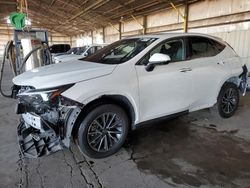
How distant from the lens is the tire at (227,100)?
394cm

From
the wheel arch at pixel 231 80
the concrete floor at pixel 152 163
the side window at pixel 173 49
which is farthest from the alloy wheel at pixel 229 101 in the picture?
the side window at pixel 173 49

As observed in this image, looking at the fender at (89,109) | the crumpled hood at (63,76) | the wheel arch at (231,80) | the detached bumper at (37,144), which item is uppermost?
the crumpled hood at (63,76)

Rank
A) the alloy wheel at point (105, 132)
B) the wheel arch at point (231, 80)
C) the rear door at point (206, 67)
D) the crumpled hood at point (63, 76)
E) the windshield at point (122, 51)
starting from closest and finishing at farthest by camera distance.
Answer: the crumpled hood at point (63, 76) → the alloy wheel at point (105, 132) → the windshield at point (122, 51) → the rear door at point (206, 67) → the wheel arch at point (231, 80)

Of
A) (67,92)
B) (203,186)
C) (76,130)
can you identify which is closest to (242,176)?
(203,186)

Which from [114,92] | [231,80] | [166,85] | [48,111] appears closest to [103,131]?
[114,92]

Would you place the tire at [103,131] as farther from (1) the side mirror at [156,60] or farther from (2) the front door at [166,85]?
(1) the side mirror at [156,60]

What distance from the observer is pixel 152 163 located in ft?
8.77

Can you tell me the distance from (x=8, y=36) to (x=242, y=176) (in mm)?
36310

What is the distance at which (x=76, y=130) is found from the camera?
257 cm

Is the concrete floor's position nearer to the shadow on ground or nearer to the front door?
the shadow on ground

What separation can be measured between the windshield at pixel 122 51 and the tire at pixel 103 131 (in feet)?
2.28

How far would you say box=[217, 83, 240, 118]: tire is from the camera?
394 centimetres

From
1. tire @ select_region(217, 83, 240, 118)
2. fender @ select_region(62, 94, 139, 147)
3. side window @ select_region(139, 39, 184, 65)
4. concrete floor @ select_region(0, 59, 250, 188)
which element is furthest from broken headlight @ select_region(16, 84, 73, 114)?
tire @ select_region(217, 83, 240, 118)

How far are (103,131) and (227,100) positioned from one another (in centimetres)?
259
